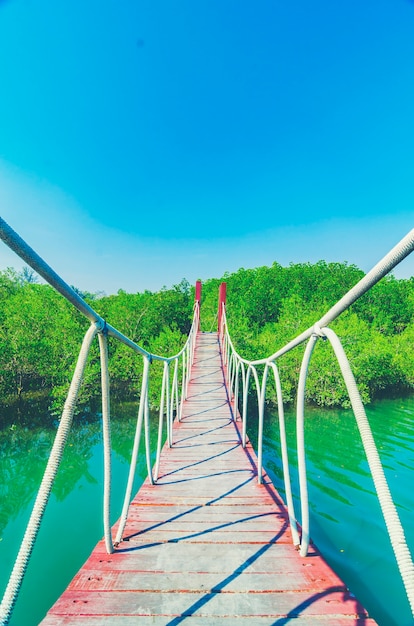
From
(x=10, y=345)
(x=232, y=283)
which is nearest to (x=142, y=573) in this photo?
(x=10, y=345)

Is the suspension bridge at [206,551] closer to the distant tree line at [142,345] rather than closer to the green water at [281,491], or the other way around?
the green water at [281,491]

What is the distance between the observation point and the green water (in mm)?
3186

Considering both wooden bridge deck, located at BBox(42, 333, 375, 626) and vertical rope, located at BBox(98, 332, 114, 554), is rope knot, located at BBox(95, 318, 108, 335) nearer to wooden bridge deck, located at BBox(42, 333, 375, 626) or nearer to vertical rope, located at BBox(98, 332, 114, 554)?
vertical rope, located at BBox(98, 332, 114, 554)

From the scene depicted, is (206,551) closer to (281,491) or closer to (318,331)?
(318,331)

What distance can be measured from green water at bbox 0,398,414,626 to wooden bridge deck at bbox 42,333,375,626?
6.75 ft

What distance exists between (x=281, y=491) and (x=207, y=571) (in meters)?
4.25

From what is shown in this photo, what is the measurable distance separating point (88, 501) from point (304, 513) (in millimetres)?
4762

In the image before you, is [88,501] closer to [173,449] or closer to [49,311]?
[173,449]

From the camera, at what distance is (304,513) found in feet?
4.50

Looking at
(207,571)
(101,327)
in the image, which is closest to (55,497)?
(207,571)

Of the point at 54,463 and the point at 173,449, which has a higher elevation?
the point at 54,463

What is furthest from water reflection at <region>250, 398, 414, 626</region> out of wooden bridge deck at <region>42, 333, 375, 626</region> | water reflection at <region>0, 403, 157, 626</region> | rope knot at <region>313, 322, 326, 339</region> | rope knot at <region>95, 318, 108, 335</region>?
rope knot at <region>95, 318, 108, 335</region>

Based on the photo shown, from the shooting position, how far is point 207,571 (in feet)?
4.32

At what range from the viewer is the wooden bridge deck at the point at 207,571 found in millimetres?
1094
